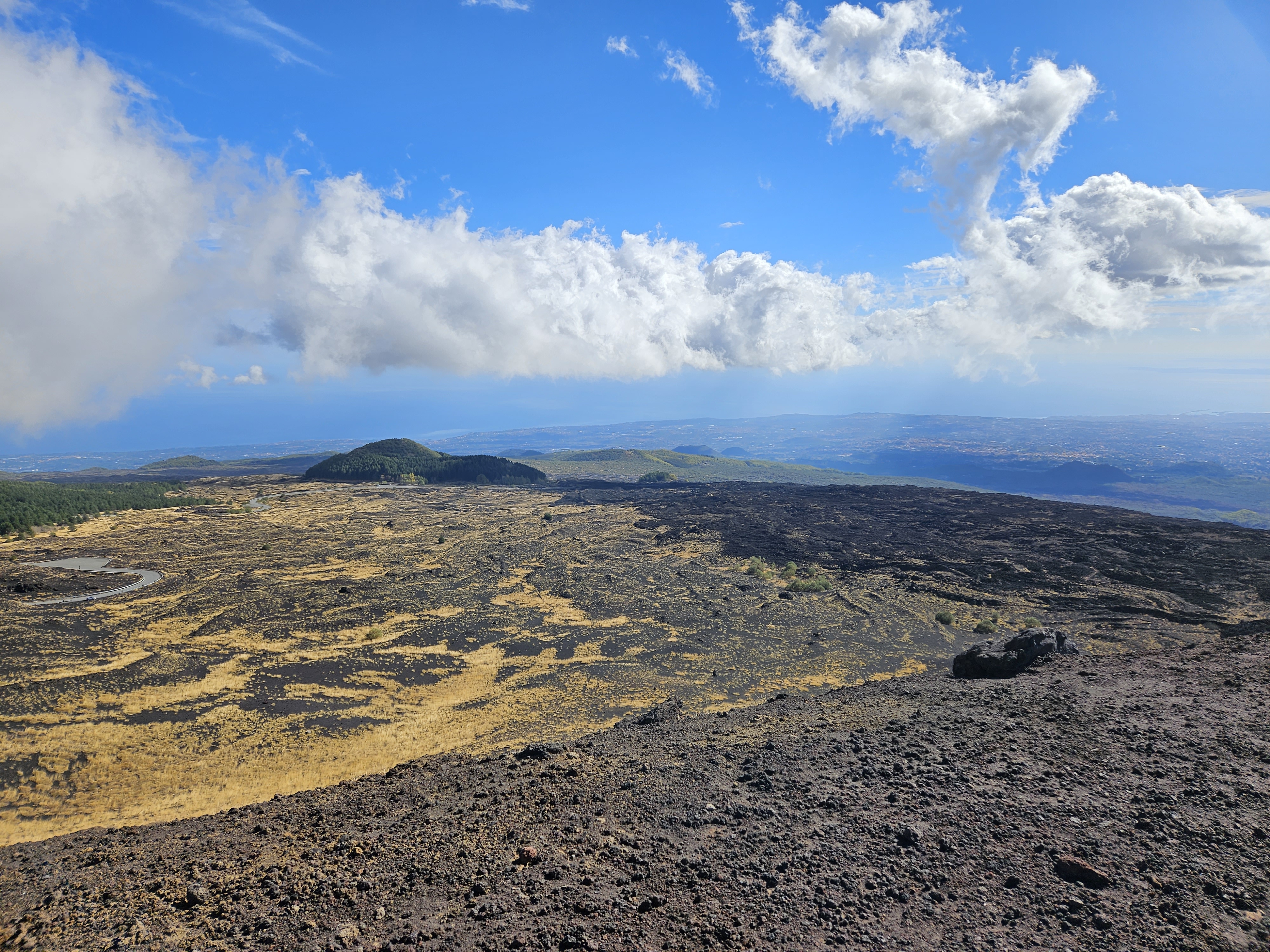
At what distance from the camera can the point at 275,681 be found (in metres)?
20.6

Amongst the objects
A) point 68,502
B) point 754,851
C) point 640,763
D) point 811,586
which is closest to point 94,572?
point 68,502

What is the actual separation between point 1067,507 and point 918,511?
45.4ft

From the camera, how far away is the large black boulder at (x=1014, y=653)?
1563 centimetres

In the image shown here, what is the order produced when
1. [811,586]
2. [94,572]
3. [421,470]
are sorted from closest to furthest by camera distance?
[811,586] < [94,572] < [421,470]

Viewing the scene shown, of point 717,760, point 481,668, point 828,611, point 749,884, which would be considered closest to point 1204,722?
point 717,760

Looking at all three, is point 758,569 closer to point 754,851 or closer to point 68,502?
point 754,851

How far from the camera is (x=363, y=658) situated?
23.3 meters

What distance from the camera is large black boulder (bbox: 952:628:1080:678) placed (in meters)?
15.6

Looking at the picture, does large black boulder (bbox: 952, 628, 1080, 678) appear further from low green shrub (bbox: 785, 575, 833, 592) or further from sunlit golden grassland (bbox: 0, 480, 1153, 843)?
low green shrub (bbox: 785, 575, 833, 592)

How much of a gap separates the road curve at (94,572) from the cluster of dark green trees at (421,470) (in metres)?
71.8

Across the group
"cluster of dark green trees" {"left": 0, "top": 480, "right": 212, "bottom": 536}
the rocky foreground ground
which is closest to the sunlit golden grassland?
the rocky foreground ground

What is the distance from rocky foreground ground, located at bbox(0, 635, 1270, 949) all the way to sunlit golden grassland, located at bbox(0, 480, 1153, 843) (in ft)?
17.0

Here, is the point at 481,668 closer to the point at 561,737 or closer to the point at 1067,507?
the point at 561,737

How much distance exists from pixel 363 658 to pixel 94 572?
29811 millimetres
